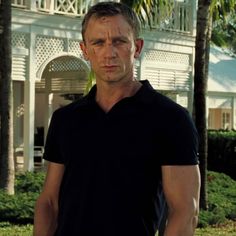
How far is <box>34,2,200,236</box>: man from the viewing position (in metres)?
2.33

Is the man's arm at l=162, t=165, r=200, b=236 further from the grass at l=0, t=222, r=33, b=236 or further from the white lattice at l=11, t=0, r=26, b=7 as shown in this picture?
the white lattice at l=11, t=0, r=26, b=7

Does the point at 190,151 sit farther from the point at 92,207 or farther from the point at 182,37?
the point at 182,37

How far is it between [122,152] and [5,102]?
886 cm

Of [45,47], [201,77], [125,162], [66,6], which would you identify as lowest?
[125,162]

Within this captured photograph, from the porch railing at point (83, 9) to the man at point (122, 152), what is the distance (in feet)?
42.0

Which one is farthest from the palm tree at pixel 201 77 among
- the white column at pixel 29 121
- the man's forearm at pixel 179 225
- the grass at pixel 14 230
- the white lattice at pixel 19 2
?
the man's forearm at pixel 179 225

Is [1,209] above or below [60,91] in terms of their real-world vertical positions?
below

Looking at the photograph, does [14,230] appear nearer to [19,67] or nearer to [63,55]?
[19,67]

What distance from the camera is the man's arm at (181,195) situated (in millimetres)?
2307

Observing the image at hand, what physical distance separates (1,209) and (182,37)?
10769mm

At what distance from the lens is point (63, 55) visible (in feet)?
53.9

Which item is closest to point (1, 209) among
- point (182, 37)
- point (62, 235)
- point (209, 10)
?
point (209, 10)

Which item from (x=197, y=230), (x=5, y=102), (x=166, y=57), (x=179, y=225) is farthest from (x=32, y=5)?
(x=179, y=225)

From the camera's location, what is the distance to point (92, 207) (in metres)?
2.38
